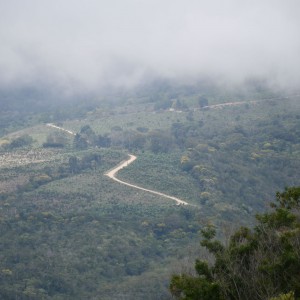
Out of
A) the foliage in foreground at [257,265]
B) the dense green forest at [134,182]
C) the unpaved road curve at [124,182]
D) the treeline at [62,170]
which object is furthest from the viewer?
the treeline at [62,170]

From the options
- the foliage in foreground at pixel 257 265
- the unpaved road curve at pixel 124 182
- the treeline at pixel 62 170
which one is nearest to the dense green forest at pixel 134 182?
the treeline at pixel 62 170

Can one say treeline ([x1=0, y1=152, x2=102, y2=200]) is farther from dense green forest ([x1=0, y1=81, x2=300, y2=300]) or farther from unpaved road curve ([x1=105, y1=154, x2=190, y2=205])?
unpaved road curve ([x1=105, y1=154, x2=190, y2=205])

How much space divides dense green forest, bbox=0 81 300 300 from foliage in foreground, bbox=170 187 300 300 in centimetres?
44

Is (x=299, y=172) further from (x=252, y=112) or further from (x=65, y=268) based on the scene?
(x=65, y=268)

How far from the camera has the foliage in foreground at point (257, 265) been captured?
1686 cm

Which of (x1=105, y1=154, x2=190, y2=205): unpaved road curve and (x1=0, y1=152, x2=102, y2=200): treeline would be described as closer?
(x1=105, y1=154, x2=190, y2=205): unpaved road curve

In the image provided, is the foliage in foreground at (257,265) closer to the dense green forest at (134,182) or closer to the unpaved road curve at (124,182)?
the dense green forest at (134,182)

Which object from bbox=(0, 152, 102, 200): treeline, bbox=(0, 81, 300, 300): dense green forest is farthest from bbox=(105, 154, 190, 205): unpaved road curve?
bbox=(0, 152, 102, 200): treeline

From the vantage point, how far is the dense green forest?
34.3 meters

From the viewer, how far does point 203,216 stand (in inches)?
1789

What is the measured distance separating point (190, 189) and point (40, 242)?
19.1m

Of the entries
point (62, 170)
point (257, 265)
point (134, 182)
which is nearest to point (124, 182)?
point (134, 182)

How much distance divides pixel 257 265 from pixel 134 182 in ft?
118

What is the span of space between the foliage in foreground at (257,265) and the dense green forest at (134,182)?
0.44 meters
